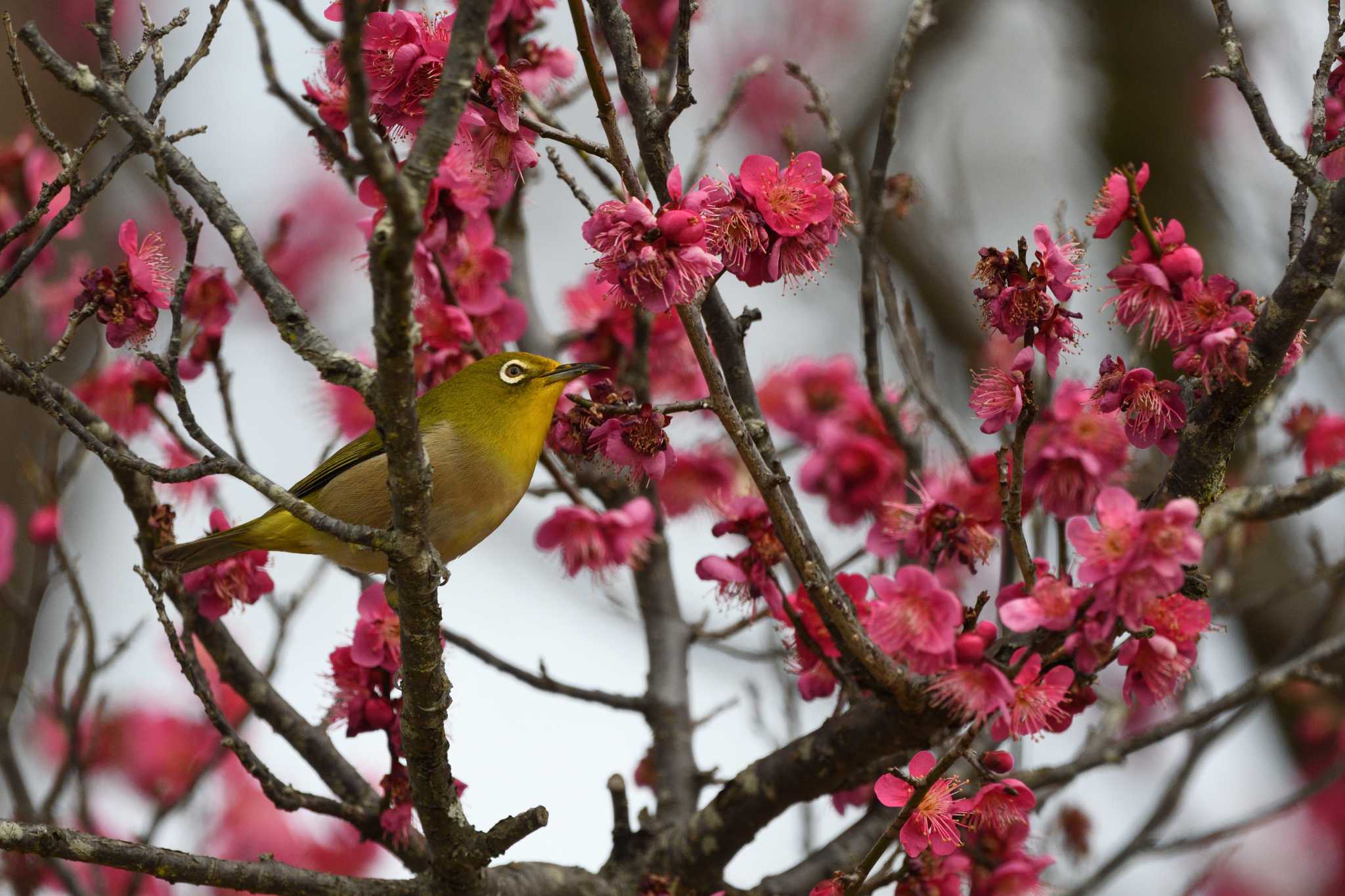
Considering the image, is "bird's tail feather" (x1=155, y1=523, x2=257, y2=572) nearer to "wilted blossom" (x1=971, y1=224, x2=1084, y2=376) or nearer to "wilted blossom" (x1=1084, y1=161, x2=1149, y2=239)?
"wilted blossom" (x1=971, y1=224, x2=1084, y2=376)

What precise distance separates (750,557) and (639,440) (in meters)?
0.54

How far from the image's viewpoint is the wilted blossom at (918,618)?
7.53 ft

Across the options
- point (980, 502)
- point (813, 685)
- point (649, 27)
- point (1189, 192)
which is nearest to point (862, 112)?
point (1189, 192)

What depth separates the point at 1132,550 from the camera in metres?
2.02

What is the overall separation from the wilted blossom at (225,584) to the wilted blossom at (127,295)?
0.69 m

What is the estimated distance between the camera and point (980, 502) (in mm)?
3705

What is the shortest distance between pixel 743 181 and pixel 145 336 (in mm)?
1476

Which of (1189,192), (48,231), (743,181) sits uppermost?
(1189,192)

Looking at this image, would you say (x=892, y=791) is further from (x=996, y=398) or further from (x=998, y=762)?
(x=996, y=398)

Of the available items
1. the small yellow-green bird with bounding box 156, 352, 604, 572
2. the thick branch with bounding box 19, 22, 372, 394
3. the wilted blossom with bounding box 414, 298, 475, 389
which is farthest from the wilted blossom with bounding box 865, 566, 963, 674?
the wilted blossom with bounding box 414, 298, 475, 389

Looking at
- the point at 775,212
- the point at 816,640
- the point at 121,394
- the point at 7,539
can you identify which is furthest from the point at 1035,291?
the point at 7,539

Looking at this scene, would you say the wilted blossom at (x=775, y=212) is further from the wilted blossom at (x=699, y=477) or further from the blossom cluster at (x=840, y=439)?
the wilted blossom at (x=699, y=477)

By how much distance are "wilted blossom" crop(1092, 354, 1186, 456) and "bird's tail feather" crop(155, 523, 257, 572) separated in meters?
2.23

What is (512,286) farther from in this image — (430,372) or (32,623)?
(32,623)
